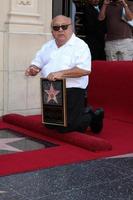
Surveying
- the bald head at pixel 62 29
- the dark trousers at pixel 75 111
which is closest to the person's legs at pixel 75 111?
the dark trousers at pixel 75 111

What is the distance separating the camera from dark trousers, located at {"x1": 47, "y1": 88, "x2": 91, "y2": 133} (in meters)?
5.63

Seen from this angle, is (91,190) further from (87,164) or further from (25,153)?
(25,153)

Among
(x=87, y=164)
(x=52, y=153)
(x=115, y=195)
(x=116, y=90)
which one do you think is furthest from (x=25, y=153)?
(x=116, y=90)

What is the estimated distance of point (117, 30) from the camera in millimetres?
8117

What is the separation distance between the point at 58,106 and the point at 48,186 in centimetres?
169

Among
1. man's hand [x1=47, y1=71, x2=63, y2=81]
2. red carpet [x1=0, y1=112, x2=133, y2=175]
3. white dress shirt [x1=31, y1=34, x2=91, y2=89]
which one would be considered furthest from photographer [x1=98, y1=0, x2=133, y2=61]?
man's hand [x1=47, y1=71, x2=63, y2=81]

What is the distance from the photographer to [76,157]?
4.89 m

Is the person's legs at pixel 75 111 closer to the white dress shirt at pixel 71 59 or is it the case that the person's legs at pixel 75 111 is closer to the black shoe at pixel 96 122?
the white dress shirt at pixel 71 59

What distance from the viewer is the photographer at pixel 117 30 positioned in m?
8.08

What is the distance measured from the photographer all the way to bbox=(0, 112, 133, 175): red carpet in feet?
6.28

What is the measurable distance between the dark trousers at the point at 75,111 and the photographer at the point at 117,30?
2.56m

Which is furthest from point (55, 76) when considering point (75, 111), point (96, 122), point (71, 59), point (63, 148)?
point (96, 122)

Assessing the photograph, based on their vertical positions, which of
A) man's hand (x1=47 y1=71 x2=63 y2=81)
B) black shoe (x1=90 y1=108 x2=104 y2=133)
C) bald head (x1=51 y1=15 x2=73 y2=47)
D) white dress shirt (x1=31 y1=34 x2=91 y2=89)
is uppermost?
bald head (x1=51 y1=15 x2=73 y2=47)

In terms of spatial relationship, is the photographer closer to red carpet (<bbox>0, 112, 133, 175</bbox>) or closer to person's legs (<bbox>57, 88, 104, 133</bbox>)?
red carpet (<bbox>0, 112, 133, 175</bbox>)
